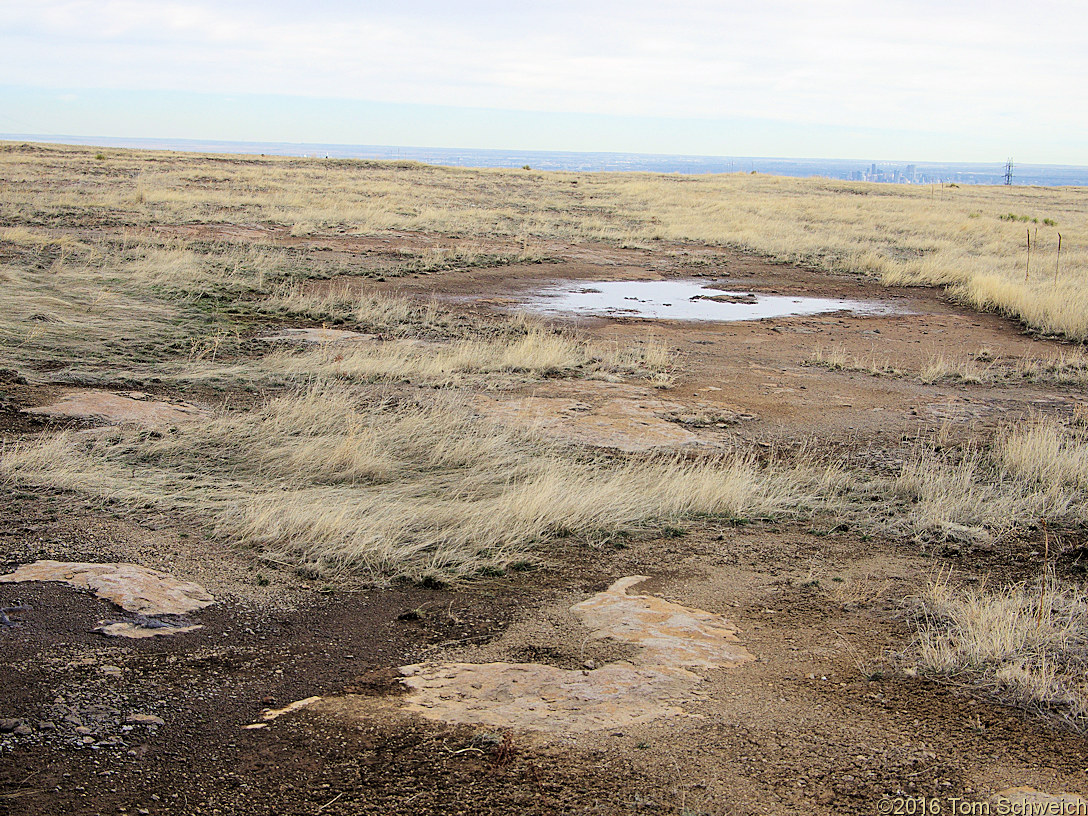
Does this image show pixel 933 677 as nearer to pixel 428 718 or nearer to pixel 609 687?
pixel 609 687

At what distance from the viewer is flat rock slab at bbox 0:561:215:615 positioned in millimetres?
4207

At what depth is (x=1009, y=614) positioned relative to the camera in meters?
4.14

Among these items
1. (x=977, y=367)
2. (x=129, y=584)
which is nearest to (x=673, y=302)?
(x=977, y=367)

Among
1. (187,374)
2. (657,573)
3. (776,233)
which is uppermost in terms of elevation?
(776,233)

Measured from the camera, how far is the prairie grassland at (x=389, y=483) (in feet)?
17.6

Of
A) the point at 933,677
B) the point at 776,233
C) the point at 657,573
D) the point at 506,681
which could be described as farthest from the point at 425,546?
the point at 776,233

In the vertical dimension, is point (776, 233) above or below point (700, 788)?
above

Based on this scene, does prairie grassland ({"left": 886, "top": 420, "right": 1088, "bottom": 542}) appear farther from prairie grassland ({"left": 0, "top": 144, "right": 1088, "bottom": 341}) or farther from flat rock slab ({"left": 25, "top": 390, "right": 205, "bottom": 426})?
prairie grassland ({"left": 0, "top": 144, "right": 1088, "bottom": 341})

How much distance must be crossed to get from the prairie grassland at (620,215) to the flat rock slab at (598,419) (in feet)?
31.0

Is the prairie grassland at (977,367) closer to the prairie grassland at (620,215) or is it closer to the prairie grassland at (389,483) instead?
the prairie grassland at (620,215)

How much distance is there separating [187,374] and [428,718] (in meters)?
7.29

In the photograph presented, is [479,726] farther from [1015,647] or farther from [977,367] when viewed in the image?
[977,367]

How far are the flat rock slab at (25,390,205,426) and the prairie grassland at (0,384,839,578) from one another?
0.43 m

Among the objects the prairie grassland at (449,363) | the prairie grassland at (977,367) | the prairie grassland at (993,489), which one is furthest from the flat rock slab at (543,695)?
the prairie grassland at (977,367)
